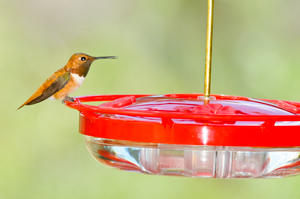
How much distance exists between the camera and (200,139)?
1.98 metres

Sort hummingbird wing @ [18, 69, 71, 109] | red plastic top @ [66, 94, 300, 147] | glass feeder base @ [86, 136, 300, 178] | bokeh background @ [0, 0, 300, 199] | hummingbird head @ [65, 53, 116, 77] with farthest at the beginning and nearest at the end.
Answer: bokeh background @ [0, 0, 300, 199], hummingbird wing @ [18, 69, 71, 109], hummingbird head @ [65, 53, 116, 77], glass feeder base @ [86, 136, 300, 178], red plastic top @ [66, 94, 300, 147]

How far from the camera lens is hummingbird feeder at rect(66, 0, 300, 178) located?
1.98m

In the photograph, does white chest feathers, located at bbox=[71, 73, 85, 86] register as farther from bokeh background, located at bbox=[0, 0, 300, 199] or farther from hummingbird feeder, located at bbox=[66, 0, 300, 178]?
bokeh background, located at bbox=[0, 0, 300, 199]

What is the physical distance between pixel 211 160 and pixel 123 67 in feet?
12.0

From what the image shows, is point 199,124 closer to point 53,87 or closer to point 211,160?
point 211,160

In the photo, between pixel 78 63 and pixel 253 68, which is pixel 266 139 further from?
pixel 253 68

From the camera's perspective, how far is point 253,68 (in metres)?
5.84

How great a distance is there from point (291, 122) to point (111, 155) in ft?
2.01

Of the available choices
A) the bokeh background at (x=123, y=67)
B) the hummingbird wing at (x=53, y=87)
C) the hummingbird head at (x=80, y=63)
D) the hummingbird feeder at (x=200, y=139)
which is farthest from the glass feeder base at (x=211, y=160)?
the bokeh background at (x=123, y=67)

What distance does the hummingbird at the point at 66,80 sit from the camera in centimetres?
315

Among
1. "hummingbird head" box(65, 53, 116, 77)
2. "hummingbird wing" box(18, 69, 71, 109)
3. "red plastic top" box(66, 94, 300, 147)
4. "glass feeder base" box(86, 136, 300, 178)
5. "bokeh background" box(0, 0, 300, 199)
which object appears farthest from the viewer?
"bokeh background" box(0, 0, 300, 199)

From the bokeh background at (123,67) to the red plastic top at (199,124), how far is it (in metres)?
2.93

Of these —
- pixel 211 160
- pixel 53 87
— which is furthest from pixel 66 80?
pixel 211 160

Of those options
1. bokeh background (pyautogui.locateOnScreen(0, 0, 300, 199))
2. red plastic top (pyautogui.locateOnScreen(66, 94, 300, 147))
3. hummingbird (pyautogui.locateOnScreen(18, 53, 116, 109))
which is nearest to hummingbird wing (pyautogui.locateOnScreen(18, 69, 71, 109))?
hummingbird (pyautogui.locateOnScreen(18, 53, 116, 109))
